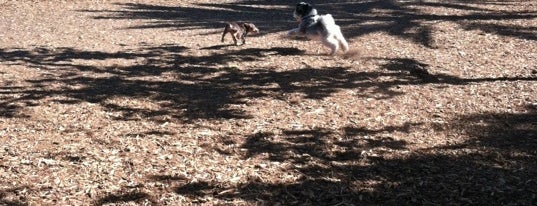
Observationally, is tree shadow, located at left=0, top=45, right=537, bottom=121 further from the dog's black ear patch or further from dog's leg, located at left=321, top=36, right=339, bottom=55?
the dog's black ear patch

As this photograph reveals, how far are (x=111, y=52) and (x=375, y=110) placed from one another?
223 inches

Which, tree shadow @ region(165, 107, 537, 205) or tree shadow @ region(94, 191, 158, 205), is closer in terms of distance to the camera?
tree shadow @ region(94, 191, 158, 205)

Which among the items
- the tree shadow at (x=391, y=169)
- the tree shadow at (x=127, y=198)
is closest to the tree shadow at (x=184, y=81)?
the tree shadow at (x=391, y=169)

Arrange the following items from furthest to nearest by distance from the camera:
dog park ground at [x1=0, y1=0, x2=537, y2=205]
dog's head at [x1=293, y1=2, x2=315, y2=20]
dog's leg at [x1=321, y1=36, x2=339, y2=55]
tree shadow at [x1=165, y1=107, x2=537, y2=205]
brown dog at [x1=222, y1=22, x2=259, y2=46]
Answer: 1. brown dog at [x1=222, y1=22, x2=259, y2=46]
2. dog's head at [x1=293, y1=2, x2=315, y2=20]
3. dog's leg at [x1=321, y1=36, x2=339, y2=55]
4. dog park ground at [x1=0, y1=0, x2=537, y2=205]
5. tree shadow at [x1=165, y1=107, x2=537, y2=205]

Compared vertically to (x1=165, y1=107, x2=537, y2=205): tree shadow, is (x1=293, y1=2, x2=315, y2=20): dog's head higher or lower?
higher

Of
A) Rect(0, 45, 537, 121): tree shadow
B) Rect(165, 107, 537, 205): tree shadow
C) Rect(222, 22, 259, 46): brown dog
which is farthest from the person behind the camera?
Rect(222, 22, 259, 46): brown dog

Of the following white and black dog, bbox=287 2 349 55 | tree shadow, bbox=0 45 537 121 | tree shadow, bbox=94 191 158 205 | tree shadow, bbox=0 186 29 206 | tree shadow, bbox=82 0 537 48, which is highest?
white and black dog, bbox=287 2 349 55

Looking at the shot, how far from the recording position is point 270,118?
628 cm

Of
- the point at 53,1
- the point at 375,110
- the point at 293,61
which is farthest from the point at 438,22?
the point at 53,1

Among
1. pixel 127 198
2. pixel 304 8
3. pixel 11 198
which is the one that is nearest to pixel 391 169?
pixel 127 198

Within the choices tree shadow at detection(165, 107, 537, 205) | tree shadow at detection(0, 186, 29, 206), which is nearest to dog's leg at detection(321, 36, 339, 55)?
tree shadow at detection(165, 107, 537, 205)

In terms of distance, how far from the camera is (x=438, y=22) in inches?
498

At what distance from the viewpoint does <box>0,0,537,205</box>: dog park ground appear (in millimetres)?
4445

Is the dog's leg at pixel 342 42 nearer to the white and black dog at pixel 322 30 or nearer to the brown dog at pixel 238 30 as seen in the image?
the white and black dog at pixel 322 30
